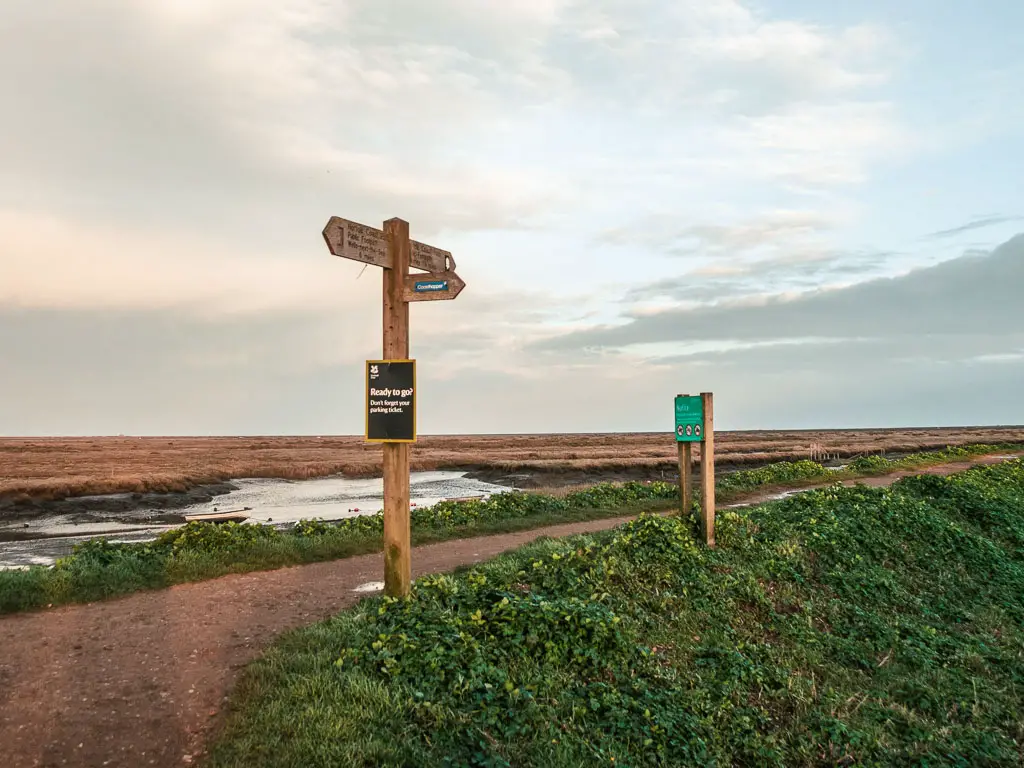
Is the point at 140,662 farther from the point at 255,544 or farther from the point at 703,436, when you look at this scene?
the point at 703,436

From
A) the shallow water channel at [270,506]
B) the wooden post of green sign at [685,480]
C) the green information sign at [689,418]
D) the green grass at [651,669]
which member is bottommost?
the shallow water channel at [270,506]

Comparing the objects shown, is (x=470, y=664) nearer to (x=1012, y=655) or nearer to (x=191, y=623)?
(x=191, y=623)

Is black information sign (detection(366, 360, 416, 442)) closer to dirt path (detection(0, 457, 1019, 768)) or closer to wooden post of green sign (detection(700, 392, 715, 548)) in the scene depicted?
dirt path (detection(0, 457, 1019, 768))

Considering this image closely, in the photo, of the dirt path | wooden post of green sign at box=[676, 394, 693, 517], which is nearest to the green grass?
the dirt path

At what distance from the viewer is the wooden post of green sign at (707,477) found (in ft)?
39.3

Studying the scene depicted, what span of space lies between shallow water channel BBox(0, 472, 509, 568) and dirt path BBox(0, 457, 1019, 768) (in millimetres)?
9418

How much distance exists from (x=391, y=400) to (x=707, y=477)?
6594mm

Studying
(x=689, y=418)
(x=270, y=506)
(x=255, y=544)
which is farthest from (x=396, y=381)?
(x=270, y=506)

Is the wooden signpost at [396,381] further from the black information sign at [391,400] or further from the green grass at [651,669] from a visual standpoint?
the green grass at [651,669]

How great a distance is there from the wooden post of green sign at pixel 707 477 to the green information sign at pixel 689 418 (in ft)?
0.27

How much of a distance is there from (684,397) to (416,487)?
28.7m

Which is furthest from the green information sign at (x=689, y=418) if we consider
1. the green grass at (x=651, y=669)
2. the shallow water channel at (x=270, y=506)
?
the shallow water channel at (x=270, y=506)

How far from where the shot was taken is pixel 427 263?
8.76m

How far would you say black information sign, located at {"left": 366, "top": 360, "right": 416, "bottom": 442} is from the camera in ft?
26.7
